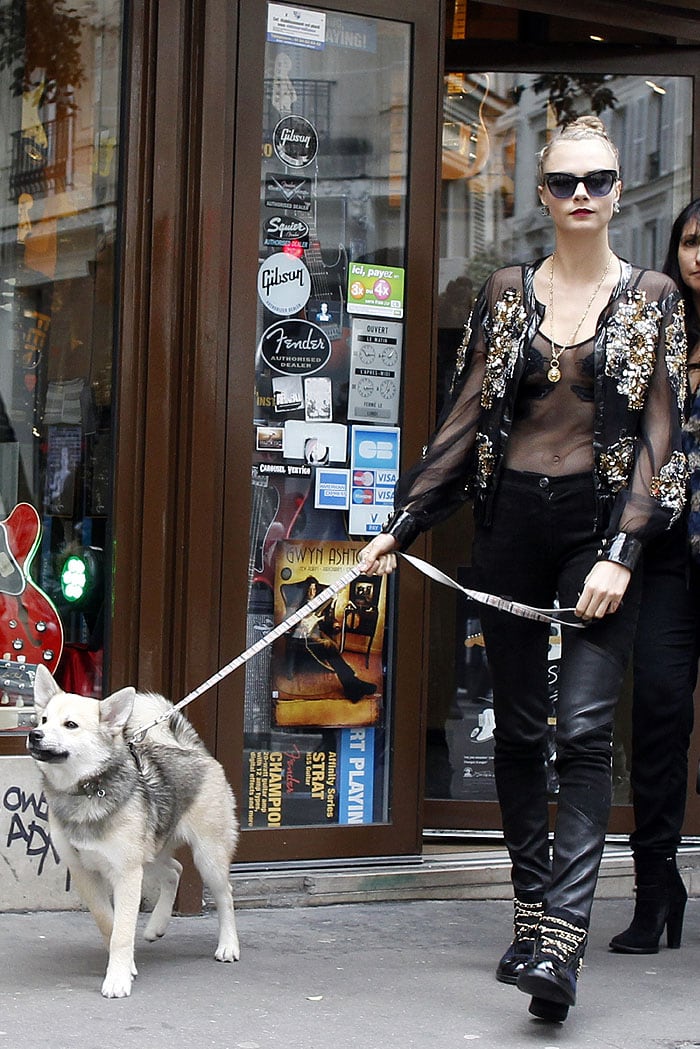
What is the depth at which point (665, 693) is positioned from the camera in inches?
185

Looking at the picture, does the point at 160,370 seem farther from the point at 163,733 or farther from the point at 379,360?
the point at 163,733

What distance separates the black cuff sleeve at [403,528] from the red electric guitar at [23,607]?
158cm

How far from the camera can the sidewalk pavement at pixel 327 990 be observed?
12.1 feet

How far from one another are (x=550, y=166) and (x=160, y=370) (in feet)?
5.45

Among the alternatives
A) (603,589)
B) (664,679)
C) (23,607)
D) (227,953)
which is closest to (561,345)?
(603,589)

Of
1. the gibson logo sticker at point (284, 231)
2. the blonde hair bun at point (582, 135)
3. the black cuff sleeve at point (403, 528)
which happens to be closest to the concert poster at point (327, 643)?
the gibson logo sticker at point (284, 231)

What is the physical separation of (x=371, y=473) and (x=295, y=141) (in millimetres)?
1240

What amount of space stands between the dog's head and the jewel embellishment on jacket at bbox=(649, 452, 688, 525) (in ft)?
4.89

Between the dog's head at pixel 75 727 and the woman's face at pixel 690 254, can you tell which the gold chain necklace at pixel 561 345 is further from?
the dog's head at pixel 75 727

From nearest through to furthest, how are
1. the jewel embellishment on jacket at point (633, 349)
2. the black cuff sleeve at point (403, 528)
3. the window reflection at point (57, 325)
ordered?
the jewel embellishment on jacket at point (633, 349) < the black cuff sleeve at point (403, 528) < the window reflection at point (57, 325)

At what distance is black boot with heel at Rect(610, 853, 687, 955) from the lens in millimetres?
4688

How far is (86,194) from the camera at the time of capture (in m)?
5.29

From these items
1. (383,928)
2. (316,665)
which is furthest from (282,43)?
(383,928)

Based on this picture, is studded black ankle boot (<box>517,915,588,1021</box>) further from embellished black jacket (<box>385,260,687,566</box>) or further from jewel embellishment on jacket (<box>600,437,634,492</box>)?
jewel embellishment on jacket (<box>600,437,634,492</box>)
